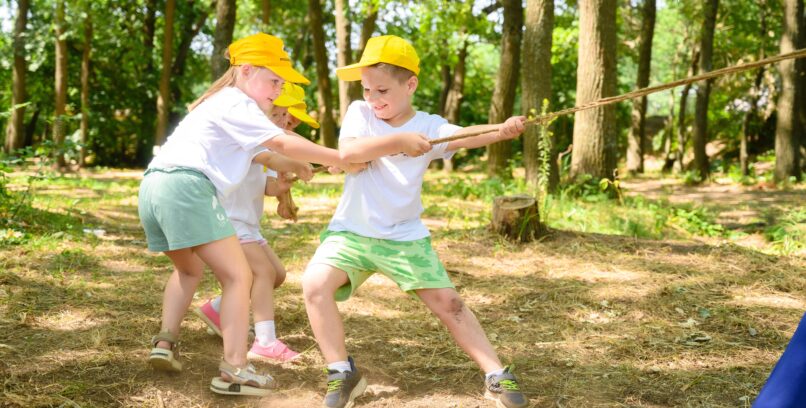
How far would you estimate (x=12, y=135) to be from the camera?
17.1m

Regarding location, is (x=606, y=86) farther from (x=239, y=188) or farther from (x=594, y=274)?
(x=239, y=188)

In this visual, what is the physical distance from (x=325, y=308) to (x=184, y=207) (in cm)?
73

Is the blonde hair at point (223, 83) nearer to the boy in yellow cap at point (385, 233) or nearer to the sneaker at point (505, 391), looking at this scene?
the boy in yellow cap at point (385, 233)

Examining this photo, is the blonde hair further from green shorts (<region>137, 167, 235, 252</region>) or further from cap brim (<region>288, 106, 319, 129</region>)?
cap brim (<region>288, 106, 319, 129</region>)

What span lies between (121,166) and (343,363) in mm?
21038

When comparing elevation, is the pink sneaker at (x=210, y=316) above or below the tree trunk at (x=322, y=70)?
below

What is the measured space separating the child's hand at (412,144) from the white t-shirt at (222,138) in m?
0.52

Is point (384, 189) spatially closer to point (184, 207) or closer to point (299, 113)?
point (184, 207)

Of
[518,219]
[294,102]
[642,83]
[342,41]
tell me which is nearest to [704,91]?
[642,83]

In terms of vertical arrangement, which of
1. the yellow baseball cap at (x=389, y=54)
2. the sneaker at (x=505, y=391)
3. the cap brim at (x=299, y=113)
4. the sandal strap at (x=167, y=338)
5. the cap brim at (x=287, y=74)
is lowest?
the sneaker at (x=505, y=391)

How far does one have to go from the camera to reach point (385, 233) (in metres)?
3.12

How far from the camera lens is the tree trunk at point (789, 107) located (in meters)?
12.6

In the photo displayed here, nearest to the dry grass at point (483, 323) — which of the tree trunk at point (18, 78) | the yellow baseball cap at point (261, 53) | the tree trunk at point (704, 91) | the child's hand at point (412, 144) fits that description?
the child's hand at point (412, 144)

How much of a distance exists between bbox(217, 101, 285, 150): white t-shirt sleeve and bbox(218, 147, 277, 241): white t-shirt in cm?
69
